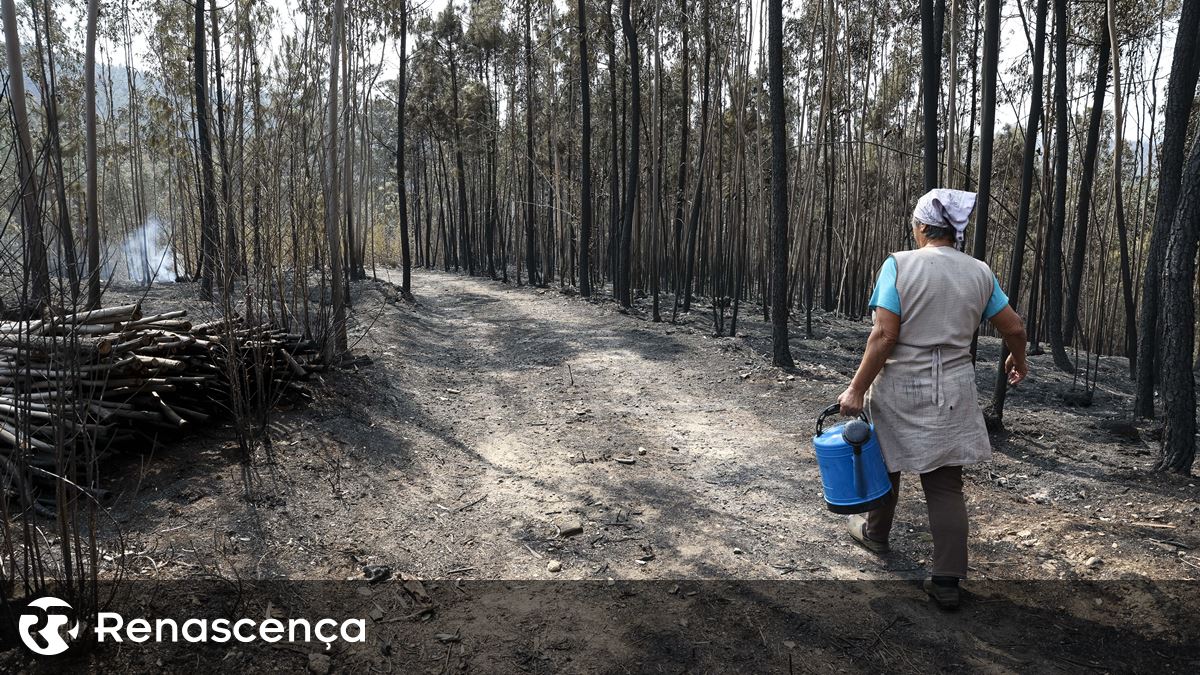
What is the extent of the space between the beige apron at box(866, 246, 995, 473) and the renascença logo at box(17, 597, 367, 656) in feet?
7.33

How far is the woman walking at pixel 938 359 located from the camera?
268 centimetres

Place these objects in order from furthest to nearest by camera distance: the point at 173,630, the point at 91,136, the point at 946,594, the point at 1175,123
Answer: the point at 91,136
the point at 1175,123
the point at 946,594
the point at 173,630

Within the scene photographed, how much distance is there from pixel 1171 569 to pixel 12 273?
437 centimetres

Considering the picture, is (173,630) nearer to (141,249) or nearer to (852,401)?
(852,401)

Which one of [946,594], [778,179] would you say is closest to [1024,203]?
[778,179]

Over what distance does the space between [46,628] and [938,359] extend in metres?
3.19

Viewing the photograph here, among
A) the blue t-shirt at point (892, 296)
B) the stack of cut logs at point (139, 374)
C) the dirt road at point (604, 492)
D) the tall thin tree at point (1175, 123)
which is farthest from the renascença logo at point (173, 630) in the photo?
the tall thin tree at point (1175, 123)

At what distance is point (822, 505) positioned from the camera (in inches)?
150

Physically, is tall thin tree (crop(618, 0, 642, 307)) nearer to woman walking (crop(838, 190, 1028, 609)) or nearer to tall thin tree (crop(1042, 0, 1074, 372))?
tall thin tree (crop(1042, 0, 1074, 372))

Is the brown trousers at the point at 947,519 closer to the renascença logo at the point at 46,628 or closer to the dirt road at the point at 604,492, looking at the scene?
the dirt road at the point at 604,492

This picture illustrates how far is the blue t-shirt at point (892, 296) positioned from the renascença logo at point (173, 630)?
7.59 ft

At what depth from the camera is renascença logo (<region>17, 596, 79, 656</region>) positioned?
2166mm

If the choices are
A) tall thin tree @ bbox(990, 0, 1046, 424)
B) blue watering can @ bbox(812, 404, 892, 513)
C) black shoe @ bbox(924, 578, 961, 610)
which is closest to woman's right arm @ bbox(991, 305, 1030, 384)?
blue watering can @ bbox(812, 404, 892, 513)

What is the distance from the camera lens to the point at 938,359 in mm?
2717
